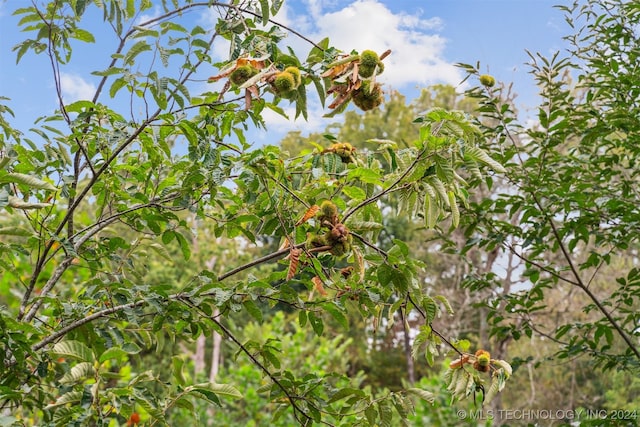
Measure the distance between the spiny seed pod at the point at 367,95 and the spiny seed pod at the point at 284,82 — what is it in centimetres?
13

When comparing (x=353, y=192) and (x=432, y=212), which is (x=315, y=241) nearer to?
(x=353, y=192)

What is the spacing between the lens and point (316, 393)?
4.62 feet

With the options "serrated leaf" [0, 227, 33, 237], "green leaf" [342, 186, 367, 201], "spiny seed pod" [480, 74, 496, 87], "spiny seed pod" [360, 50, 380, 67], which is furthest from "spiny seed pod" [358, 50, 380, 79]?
"spiny seed pod" [480, 74, 496, 87]

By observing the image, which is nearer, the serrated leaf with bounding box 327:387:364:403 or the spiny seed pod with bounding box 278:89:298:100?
the spiny seed pod with bounding box 278:89:298:100

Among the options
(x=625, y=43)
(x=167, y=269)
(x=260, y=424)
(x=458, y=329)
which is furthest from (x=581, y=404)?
(x=625, y=43)

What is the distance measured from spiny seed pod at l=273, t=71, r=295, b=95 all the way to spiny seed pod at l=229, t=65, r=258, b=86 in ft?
0.17

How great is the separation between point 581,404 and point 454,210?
9.14m

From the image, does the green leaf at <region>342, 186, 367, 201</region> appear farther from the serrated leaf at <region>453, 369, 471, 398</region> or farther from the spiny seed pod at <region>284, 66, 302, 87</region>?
the serrated leaf at <region>453, 369, 471, 398</region>

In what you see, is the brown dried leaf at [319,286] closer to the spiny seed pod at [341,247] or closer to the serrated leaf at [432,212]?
the spiny seed pod at [341,247]

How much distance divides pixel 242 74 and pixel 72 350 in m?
0.63

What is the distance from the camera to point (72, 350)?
1178 millimetres

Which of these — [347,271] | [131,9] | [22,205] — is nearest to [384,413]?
[347,271]

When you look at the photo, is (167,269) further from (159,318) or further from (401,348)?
(159,318)

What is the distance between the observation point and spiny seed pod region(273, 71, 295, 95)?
1083 mm
